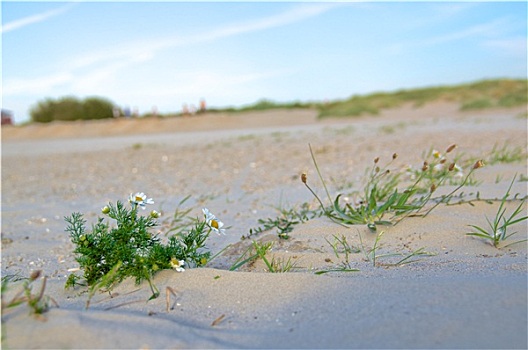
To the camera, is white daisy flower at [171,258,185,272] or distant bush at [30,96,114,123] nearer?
white daisy flower at [171,258,185,272]

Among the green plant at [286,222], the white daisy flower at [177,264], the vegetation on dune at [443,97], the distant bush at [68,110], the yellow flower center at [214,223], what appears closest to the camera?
the white daisy flower at [177,264]

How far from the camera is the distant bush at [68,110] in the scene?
22.6 meters

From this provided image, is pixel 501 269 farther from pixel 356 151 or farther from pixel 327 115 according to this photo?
pixel 327 115

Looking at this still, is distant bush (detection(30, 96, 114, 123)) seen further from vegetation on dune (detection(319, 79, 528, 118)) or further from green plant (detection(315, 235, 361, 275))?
green plant (detection(315, 235, 361, 275))

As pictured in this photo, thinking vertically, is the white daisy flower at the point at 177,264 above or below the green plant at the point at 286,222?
above

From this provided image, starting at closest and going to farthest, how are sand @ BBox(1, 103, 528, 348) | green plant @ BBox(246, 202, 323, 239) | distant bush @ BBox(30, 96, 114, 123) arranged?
sand @ BBox(1, 103, 528, 348) < green plant @ BBox(246, 202, 323, 239) < distant bush @ BBox(30, 96, 114, 123)

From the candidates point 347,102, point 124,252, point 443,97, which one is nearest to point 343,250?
point 124,252

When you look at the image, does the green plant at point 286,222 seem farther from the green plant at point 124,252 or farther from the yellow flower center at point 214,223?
the green plant at point 124,252

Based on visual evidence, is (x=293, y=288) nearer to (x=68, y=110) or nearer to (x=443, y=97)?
(x=443, y=97)

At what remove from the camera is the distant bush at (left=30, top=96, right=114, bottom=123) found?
74.1 ft

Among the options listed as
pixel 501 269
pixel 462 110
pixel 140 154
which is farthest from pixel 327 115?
pixel 501 269

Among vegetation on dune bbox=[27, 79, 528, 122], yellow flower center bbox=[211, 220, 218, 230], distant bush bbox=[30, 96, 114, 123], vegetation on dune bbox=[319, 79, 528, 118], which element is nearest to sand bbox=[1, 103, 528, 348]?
yellow flower center bbox=[211, 220, 218, 230]

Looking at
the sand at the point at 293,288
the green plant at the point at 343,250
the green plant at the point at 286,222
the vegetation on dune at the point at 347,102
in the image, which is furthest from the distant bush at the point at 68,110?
the green plant at the point at 343,250

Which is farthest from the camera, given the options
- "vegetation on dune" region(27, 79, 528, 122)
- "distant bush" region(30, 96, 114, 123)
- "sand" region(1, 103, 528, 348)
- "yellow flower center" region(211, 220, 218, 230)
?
"distant bush" region(30, 96, 114, 123)
